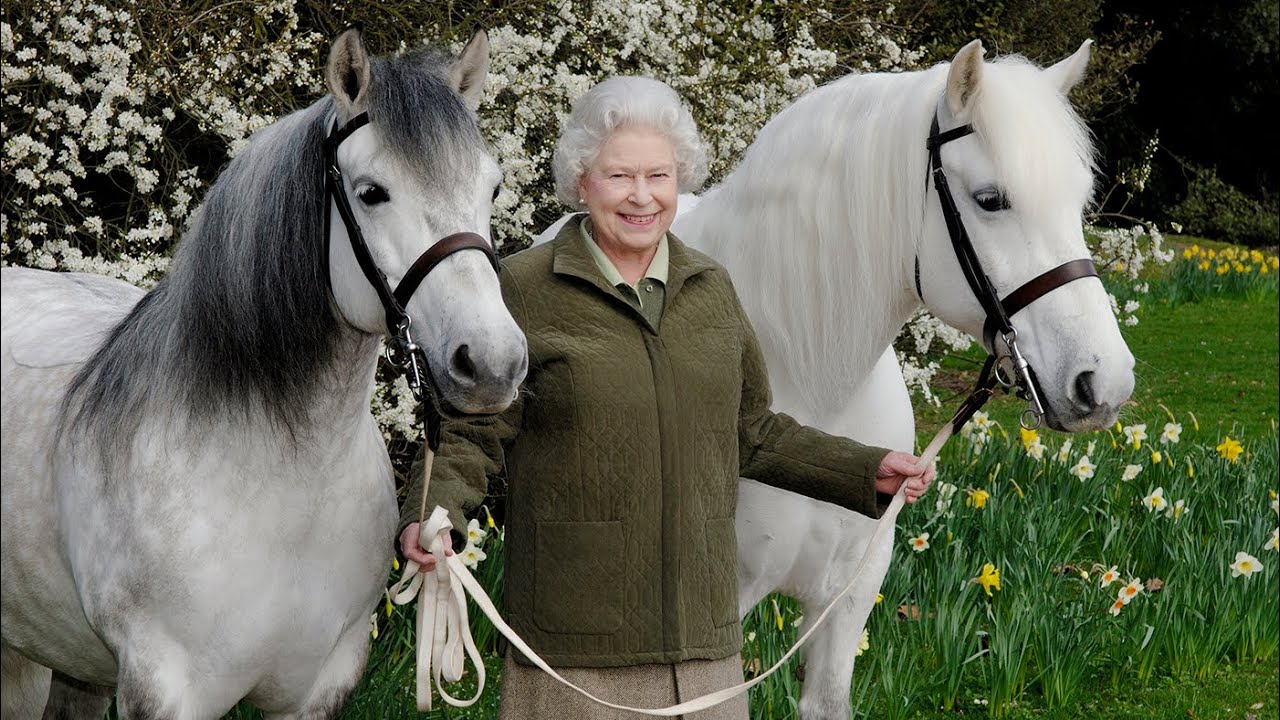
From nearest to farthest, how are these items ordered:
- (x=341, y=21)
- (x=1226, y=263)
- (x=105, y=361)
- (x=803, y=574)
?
(x=105, y=361), (x=803, y=574), (x=341, y=21), (x=1226, y=263)

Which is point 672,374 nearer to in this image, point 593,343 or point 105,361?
point 593,343

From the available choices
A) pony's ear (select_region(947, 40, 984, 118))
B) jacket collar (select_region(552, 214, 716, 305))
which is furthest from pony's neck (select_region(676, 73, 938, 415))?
jacket collar (select_region(552, 214, 716, 305))

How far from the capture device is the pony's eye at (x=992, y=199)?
8.14 ft

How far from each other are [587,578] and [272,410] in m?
0.62

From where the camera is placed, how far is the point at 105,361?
2.46 meters

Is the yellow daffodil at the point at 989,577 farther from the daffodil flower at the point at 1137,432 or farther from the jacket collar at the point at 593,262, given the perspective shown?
the jacket collar at the point at 593,262

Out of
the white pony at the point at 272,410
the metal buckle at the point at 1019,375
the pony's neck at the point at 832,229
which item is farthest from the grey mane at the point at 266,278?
the metal buckle at the point at 1019,375

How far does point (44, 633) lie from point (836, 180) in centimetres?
185

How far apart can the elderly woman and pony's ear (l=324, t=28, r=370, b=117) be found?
39cm

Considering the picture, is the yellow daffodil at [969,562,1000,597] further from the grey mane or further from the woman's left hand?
the grey mane

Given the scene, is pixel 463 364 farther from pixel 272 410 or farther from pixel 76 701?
pixel 76 701

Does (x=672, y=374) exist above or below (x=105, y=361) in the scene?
above

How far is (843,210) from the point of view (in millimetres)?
2695

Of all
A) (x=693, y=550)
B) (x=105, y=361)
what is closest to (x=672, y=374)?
(x=693, y=550)
